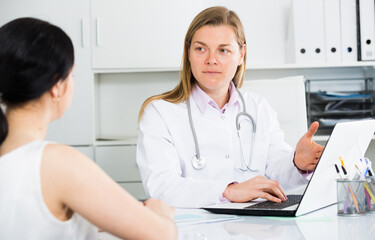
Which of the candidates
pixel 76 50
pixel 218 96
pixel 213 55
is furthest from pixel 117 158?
pixel 213 55

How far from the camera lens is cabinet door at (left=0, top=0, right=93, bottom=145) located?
8.42ft

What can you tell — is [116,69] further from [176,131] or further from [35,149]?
[35,149]

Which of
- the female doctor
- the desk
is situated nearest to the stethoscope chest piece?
the female doctor

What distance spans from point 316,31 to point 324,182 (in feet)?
4.89

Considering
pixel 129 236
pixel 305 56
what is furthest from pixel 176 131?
pixel 305 56

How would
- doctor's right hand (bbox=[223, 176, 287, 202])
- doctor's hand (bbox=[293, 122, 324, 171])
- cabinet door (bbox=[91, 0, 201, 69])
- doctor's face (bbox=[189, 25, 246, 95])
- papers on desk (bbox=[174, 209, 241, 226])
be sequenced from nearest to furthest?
1. papers on desk (bbox=[174, 209, 241, 226])
2. doctor's right hand (bbox=[223, 176, 287, 202])
3. doctor's hand (bbox=[293, 122, 324, 171])
4. doctor's face (bbox=[189, 25, 246, 95])
5. cabinet door (bbox=[91, 0, 201, 69])

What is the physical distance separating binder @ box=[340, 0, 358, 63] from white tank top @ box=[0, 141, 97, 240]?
6.92ft

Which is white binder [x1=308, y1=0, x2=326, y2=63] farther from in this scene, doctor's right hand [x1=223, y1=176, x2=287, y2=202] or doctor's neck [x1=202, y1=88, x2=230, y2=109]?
doctor's right hand [x1=223, y1=176, x2=287, y2=202]

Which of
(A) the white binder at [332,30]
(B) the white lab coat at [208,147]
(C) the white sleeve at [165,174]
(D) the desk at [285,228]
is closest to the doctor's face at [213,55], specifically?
(B) the white lab coat at [208,147]

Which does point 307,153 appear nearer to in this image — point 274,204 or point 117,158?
point 274,204

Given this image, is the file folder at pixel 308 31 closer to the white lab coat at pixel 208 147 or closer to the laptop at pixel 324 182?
the white lab coat at pixel 208 147

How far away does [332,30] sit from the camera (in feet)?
8.26

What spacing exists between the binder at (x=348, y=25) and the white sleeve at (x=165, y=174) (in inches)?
50.8

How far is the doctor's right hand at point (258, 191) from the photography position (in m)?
1.30
